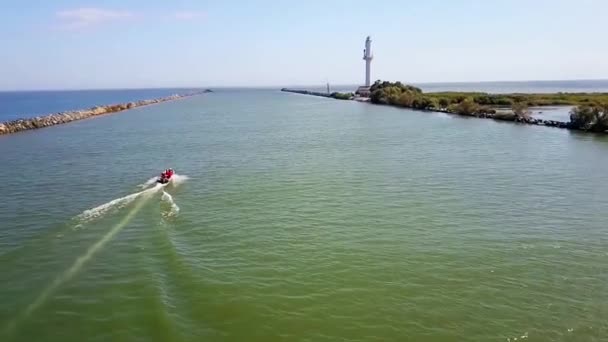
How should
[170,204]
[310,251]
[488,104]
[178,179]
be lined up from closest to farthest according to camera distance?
[310,251]
[170,204]
[178,179]
[488,104]

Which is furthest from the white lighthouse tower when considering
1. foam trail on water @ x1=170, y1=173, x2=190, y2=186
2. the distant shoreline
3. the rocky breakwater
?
foam trail on water @ x1=170, y1=173, x2=190, y2=186

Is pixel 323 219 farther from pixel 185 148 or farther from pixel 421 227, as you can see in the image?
pixel 185 148

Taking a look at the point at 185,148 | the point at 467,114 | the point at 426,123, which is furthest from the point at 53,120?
the point at 467,114

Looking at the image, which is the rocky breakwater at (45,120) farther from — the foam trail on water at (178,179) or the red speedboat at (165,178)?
the red speedboat at (165,178)

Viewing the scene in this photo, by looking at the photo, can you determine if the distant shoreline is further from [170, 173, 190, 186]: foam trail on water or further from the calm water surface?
[170, 173, 190, 186]: foam trail on water

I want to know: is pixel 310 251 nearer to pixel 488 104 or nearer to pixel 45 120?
pixel 45 120

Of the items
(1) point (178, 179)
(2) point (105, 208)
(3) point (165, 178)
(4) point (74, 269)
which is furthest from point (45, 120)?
(4) point (74, 269)
